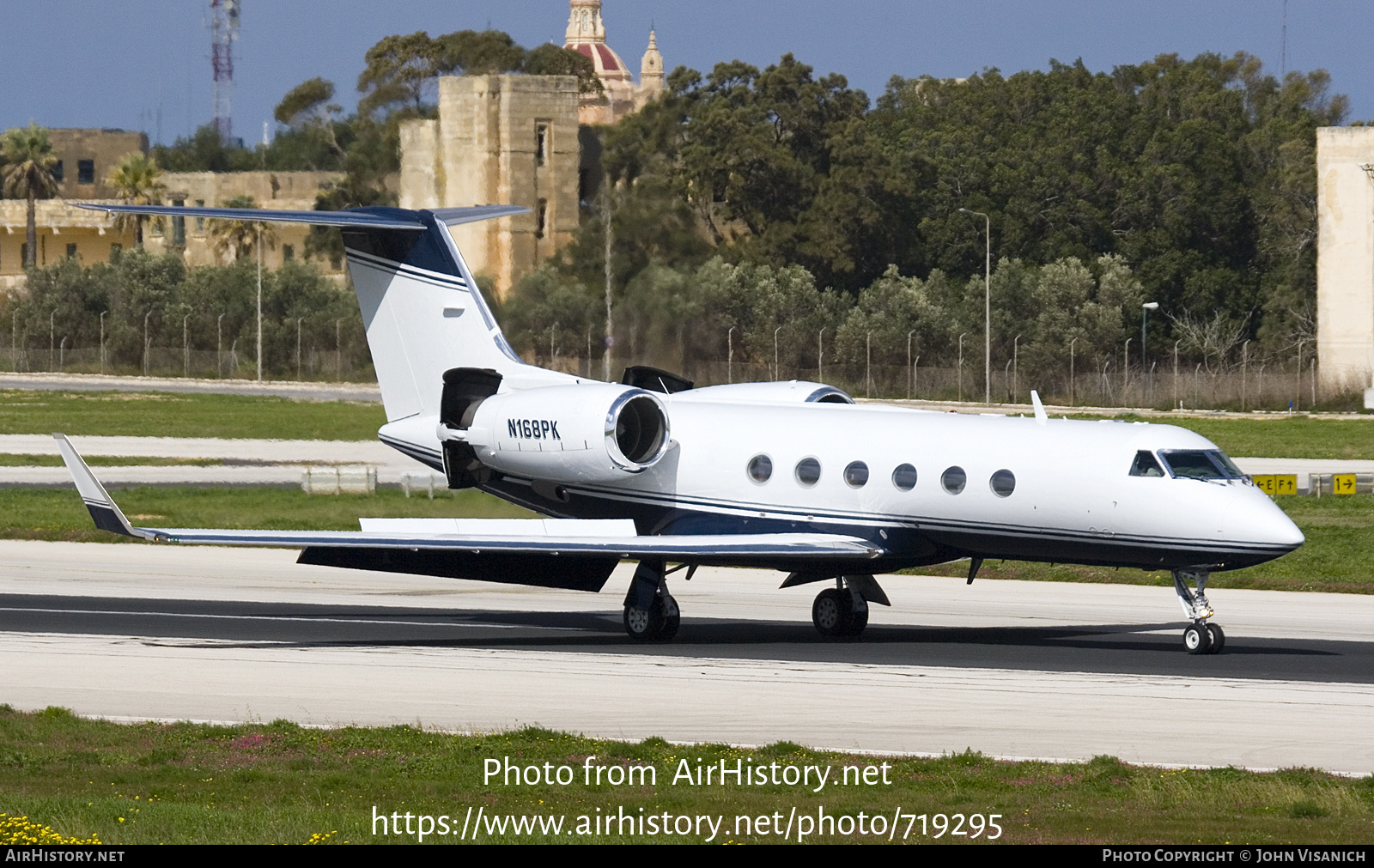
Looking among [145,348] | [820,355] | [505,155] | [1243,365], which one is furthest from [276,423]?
[1243,365]

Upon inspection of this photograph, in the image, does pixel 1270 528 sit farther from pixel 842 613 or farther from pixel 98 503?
pixel 98 503

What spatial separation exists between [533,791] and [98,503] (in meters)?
9.39

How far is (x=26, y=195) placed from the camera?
431 ft

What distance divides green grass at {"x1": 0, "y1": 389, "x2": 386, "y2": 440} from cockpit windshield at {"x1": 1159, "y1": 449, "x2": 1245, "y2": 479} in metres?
41.9

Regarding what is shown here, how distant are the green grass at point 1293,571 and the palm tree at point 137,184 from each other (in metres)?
103

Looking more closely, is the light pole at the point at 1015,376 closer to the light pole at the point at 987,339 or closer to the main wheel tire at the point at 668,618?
the light pole at the point at 987,339

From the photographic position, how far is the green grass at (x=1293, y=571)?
2961cm

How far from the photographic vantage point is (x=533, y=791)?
544 inches

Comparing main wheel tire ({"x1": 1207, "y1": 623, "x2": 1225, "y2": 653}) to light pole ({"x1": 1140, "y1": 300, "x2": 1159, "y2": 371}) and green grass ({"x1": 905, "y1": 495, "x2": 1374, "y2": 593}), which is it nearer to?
green grass ({"x1": 905, "y1": 495, "x2": 1374, "y2": 593})

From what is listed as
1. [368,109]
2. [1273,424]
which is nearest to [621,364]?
[1273,424]

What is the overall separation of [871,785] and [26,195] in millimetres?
127719

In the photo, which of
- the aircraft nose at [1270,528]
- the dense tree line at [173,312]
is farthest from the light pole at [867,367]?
the aircraft nose at [1270,528]

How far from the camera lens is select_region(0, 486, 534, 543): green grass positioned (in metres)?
36.0

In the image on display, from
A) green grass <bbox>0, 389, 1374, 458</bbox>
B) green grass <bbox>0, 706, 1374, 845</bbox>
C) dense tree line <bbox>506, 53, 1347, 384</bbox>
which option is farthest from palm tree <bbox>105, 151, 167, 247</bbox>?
green grass <bbox>0, 706, 1374, 845</bbox>
